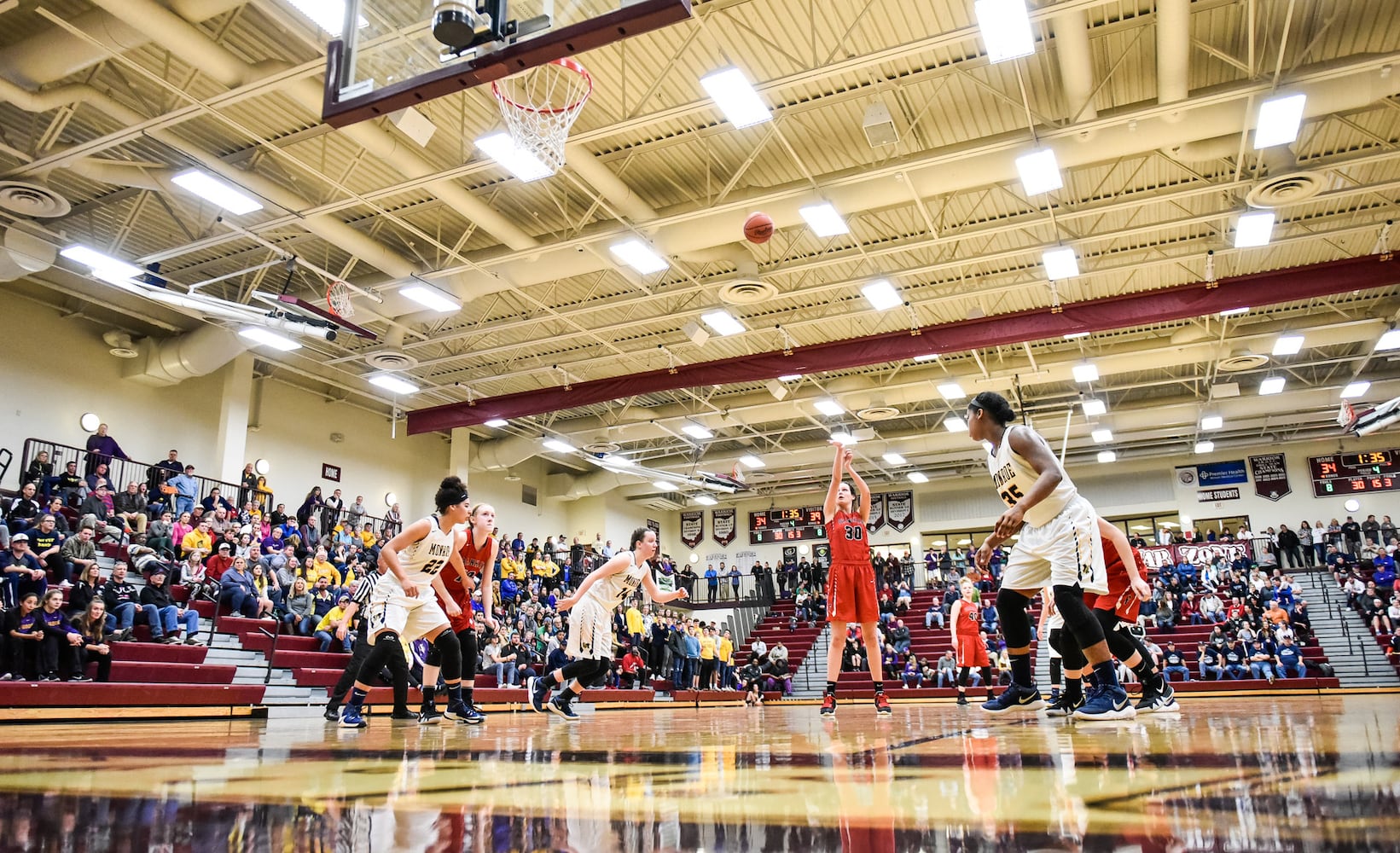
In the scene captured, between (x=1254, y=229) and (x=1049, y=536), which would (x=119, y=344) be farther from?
(x=1254, y=229)

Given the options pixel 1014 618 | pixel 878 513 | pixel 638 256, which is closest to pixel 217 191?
pixel 638 256

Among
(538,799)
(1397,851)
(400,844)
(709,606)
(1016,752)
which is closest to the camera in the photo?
(1397,851)

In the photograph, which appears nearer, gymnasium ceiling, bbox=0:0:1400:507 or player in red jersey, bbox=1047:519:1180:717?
player in red jersey, bbox=1047:519:1180:717

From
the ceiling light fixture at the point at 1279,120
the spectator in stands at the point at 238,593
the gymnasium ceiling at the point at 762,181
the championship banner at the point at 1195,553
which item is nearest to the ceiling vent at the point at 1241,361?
the gymnasium ceiling at the point at 762,181

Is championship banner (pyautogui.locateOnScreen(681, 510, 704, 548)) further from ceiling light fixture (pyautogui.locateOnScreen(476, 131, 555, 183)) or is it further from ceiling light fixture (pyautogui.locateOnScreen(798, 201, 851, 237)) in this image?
ceiling light fixture (pyautogui.locateOnScreen(476, 131, 555, 183))

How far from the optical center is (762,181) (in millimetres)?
12375

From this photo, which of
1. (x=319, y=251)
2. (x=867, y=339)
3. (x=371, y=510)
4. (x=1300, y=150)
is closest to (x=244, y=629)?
(x=319, y=251)

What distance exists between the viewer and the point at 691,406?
848 inches

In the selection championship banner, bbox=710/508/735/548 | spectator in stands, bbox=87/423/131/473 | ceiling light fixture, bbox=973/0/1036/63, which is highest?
ceiling light fixture, bbox=973/0/1036/63

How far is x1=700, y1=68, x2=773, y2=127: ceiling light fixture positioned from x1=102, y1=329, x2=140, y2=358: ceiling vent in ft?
41.6

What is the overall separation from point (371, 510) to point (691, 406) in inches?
319

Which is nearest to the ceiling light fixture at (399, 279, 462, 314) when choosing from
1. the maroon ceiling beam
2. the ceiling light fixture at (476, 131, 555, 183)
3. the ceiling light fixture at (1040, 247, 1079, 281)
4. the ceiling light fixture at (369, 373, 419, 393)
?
the ceiling light fixture at (369, 373, 419, 393)

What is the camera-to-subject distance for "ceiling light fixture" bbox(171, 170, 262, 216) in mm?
10805

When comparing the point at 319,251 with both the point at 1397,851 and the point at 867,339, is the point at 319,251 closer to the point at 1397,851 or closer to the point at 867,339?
the point at 867,339
